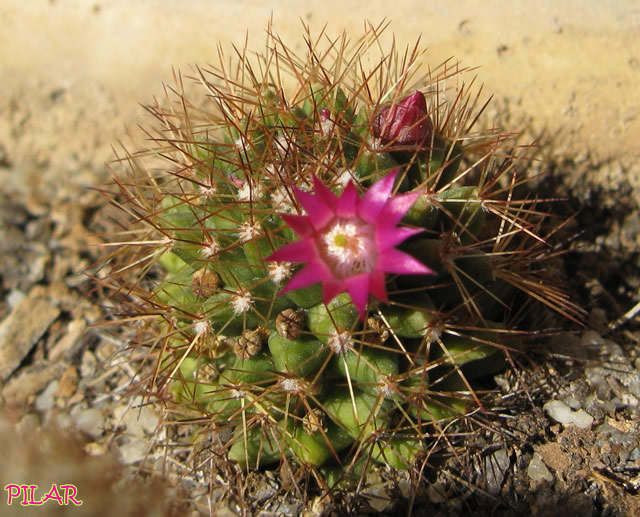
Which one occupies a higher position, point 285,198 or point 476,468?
point 285,198

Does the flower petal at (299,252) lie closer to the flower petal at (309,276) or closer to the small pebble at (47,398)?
the flower petal at (309,276)

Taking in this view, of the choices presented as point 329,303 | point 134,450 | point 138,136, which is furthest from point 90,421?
point 138,136

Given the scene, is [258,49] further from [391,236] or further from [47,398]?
[391,236]

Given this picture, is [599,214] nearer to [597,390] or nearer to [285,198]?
[597,390]

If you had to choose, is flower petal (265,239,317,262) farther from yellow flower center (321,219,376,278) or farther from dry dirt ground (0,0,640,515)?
dry dirt ground (0,0,640,515)

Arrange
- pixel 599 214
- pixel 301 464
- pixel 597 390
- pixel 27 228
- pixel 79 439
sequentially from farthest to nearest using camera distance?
pixel 27 228
pixel 599 214
pixel 79 439
pixel 597 390
pixel 301 464

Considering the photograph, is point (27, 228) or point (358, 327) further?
point (27, 228)

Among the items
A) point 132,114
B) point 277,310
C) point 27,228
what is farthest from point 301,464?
point 132,114
